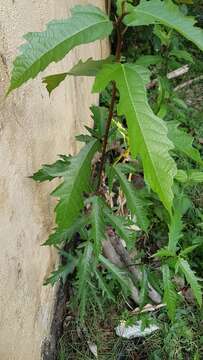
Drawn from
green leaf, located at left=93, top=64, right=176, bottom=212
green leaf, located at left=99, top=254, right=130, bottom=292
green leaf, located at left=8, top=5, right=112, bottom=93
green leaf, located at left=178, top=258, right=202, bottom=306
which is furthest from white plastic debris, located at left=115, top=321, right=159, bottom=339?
green leaf, located at left=8, top=5, right=112, bottom=93

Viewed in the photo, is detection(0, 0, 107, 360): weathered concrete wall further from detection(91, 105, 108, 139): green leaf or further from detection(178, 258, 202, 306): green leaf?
detection(178, 258, 202, 306): green leaf

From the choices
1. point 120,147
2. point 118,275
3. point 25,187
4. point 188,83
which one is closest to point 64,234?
point 25,187

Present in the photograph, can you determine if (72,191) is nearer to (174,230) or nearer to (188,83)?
(174,230)

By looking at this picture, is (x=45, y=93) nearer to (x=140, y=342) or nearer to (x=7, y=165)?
(x=7, y=165)

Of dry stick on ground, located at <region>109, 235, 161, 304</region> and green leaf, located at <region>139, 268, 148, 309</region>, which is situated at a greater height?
green leaf, located at <region>139, 268, 148, 309</region>

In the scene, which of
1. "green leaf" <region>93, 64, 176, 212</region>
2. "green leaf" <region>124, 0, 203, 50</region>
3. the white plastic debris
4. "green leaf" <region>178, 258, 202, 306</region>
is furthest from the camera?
the white plastic debris
